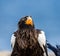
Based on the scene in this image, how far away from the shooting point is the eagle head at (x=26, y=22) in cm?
713

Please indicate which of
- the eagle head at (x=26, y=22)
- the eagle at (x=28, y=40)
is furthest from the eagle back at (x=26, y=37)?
the eagle head at (x=26, y=22)

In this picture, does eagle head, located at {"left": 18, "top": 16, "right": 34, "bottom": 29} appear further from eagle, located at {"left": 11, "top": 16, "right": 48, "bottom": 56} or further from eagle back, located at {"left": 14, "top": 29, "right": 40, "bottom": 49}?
eagle back, located at {"left": 14, "top": 29, "right": 40, "bottom": 49}

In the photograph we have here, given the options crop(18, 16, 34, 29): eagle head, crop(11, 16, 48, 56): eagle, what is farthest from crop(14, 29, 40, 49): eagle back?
crop(18, 16, 34, 29): eagle head

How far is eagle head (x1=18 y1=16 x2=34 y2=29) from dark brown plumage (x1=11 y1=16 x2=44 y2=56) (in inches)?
0.8

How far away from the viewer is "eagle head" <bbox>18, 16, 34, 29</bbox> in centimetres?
713

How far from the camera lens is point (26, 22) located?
7184mm

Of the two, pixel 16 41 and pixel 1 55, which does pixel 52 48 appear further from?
pixel 1 55

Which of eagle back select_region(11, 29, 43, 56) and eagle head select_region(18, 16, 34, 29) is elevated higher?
eagle head select_region(18, 16, 34, 29)

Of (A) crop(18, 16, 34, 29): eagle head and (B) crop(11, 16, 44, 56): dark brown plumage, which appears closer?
(B) crop(11, 16, 44, 56): dark brown plumage

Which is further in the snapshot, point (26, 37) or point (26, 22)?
point (26, 22)

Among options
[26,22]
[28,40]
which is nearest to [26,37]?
[28,40]

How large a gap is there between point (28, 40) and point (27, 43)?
67 mm

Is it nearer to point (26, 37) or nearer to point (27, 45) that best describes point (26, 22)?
point (26, 37)

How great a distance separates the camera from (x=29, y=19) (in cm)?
718
